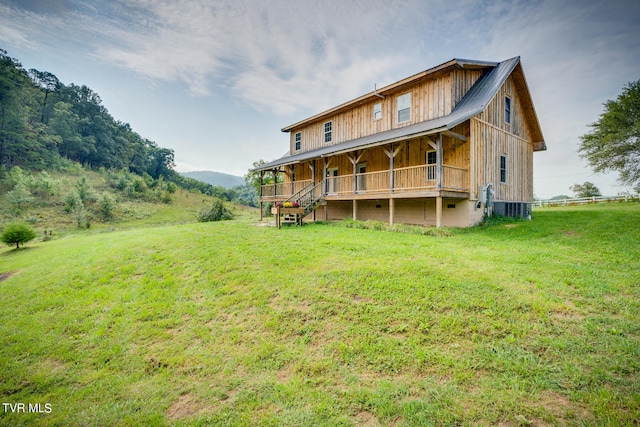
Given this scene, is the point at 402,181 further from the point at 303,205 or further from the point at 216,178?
the point at 216,178

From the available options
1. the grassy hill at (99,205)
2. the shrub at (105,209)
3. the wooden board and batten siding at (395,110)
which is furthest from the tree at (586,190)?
the shrub at (105,209)

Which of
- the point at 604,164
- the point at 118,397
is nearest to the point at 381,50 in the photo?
the point at 118,397

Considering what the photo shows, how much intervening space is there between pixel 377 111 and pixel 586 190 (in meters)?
47.8

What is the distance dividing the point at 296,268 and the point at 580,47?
19.6 m

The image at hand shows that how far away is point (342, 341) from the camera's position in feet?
12.7

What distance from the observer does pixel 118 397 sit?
139 inches

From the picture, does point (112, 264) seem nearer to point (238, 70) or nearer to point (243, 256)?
point (243, 256)

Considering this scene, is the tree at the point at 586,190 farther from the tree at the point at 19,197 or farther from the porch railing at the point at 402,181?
the tree at the point at 19,197

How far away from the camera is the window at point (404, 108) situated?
15.0 metres

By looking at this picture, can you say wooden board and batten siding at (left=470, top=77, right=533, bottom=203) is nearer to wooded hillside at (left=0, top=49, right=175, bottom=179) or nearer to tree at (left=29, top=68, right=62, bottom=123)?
wooded hillside at (left=0, top=49, right=175, bottom=179)

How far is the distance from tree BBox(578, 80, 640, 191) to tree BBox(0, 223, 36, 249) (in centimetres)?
4538

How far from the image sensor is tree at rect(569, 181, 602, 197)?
41188mm

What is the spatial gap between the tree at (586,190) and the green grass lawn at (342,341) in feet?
159

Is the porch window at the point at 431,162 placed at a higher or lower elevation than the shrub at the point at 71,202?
higher
